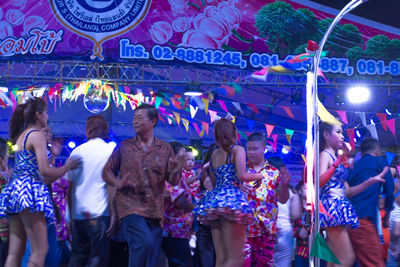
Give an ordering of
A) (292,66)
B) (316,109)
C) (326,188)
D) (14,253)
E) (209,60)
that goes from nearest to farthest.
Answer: (14,253) < (326,188) < (316,109) < (292,66) < (209,60)

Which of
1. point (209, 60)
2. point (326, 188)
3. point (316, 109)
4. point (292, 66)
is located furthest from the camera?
point (209, 60)

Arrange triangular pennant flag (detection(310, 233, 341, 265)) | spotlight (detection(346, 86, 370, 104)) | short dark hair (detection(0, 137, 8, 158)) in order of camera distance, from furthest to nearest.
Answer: spotlight (detection(346, 86, 370, 104)) < short dark hair (detection(0, 137, 8, 158)) < triangular pennant flag (detection(310, 233, 341, 265))

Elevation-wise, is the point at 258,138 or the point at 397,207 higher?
the point at 258,138

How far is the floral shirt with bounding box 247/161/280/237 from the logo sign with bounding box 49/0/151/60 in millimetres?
7087

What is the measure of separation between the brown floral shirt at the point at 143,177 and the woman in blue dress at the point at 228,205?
40 centimetres

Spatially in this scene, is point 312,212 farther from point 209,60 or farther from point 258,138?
point 209,60

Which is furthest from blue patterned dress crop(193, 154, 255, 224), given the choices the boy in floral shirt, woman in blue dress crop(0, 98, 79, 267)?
woman in blue dress crop(0, 98, 79, 267)

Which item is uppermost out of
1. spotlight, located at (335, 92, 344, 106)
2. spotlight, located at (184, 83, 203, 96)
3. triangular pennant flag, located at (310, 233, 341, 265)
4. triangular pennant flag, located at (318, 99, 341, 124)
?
spotlight, located at (335, 92, 344, 106)

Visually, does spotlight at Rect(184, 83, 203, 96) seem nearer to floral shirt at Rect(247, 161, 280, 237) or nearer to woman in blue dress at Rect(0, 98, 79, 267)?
Result: floral shirt at Rect(247, 161, 280, 237)

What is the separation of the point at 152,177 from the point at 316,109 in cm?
181

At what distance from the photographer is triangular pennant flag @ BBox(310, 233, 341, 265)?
14.2ft

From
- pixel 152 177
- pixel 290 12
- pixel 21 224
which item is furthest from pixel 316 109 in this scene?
pixel 290 12

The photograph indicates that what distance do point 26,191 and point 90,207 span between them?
0.63m

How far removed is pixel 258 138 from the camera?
16.7 ft
